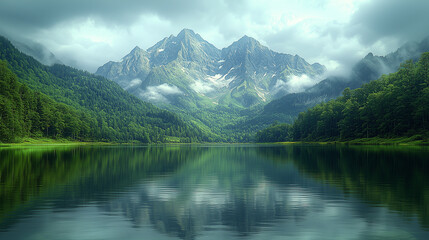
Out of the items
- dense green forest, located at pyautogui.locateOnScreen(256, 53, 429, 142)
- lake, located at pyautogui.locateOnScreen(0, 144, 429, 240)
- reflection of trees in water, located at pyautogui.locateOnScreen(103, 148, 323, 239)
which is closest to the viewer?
lake, located at pyautogui.locateOnScreen(0, 144, 429, 240)

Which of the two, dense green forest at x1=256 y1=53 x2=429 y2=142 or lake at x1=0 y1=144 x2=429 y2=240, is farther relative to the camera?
dense green forest at x1=256 y1=53 x2=429 y2=142

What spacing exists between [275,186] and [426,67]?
417 feet

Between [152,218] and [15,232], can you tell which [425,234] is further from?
[15,232]

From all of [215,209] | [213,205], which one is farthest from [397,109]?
[215,209]

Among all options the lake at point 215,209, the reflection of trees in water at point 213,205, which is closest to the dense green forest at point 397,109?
the lake at point 215,209

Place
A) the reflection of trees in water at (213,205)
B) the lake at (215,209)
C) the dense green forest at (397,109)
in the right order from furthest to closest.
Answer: the dense green forest at (397,109), the reflection of trees in water at (213,205), the lake at (215,209)

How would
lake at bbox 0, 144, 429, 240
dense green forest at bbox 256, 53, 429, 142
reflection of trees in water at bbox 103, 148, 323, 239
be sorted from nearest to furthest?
lake at bbox 0, 144, 429, 240 → reflection of trees in water at bbox 103, 148, 323, 239 → dense green forest at bbox 256, 53, 429, 142

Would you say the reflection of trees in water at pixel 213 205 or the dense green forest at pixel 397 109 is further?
the dense green forest at pixel 397 109

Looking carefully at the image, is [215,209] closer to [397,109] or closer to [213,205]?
[213,205]

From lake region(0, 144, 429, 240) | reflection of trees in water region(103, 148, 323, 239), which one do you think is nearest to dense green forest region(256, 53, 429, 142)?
lake region(0, 144, 429, 240)

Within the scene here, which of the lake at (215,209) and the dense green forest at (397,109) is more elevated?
the dense green forest at (397,109)

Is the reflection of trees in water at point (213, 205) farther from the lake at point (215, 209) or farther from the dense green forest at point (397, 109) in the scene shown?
the dense green forest at point (397, 109)

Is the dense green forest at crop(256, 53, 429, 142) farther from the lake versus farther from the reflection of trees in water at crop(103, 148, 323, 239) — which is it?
the reflection of trees in water at crop(103, 148, 323, 239)

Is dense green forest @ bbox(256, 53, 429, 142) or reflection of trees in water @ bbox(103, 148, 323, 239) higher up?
dense green forest @ bbox(256, 53, 429, 142)
